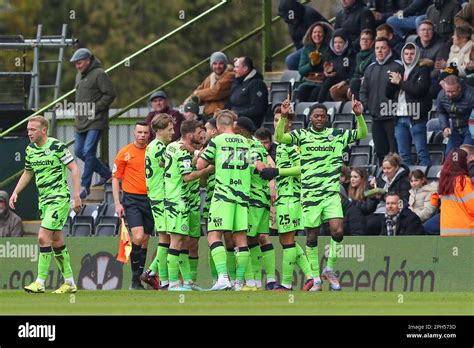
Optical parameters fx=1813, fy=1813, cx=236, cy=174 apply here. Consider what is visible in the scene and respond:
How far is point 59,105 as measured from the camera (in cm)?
2975

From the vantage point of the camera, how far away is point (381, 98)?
26719 millimetres

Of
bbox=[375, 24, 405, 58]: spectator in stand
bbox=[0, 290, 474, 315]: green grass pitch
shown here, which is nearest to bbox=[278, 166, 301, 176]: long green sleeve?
bbox=[0, 290, 474, 315]: green grass pitch

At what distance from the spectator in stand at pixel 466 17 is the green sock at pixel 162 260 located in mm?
5686

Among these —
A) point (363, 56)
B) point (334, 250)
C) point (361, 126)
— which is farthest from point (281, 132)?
point (363, 56)

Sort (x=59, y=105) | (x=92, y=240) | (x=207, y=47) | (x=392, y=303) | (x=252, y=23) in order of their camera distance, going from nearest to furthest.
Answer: (x=392, y=303) < (x=92, y=240) < (x=59, y=105) < (x=252, y=23) < (x=207, y=47)

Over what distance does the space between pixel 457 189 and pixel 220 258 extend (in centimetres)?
332

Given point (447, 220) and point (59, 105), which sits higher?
point (59, 105)

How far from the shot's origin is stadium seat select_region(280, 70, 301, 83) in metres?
29.3

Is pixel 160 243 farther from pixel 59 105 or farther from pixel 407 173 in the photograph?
→ pixel 59 105

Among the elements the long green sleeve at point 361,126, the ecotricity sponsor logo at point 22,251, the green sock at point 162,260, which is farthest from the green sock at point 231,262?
the ecotricity sponsor logo at point 22,251

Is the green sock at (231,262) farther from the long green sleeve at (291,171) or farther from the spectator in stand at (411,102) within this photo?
the spectator in stand at (411,102)

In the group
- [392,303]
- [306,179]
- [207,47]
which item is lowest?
[392,303]

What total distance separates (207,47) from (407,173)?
9737mm

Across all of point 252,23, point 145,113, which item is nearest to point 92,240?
point 145,113
